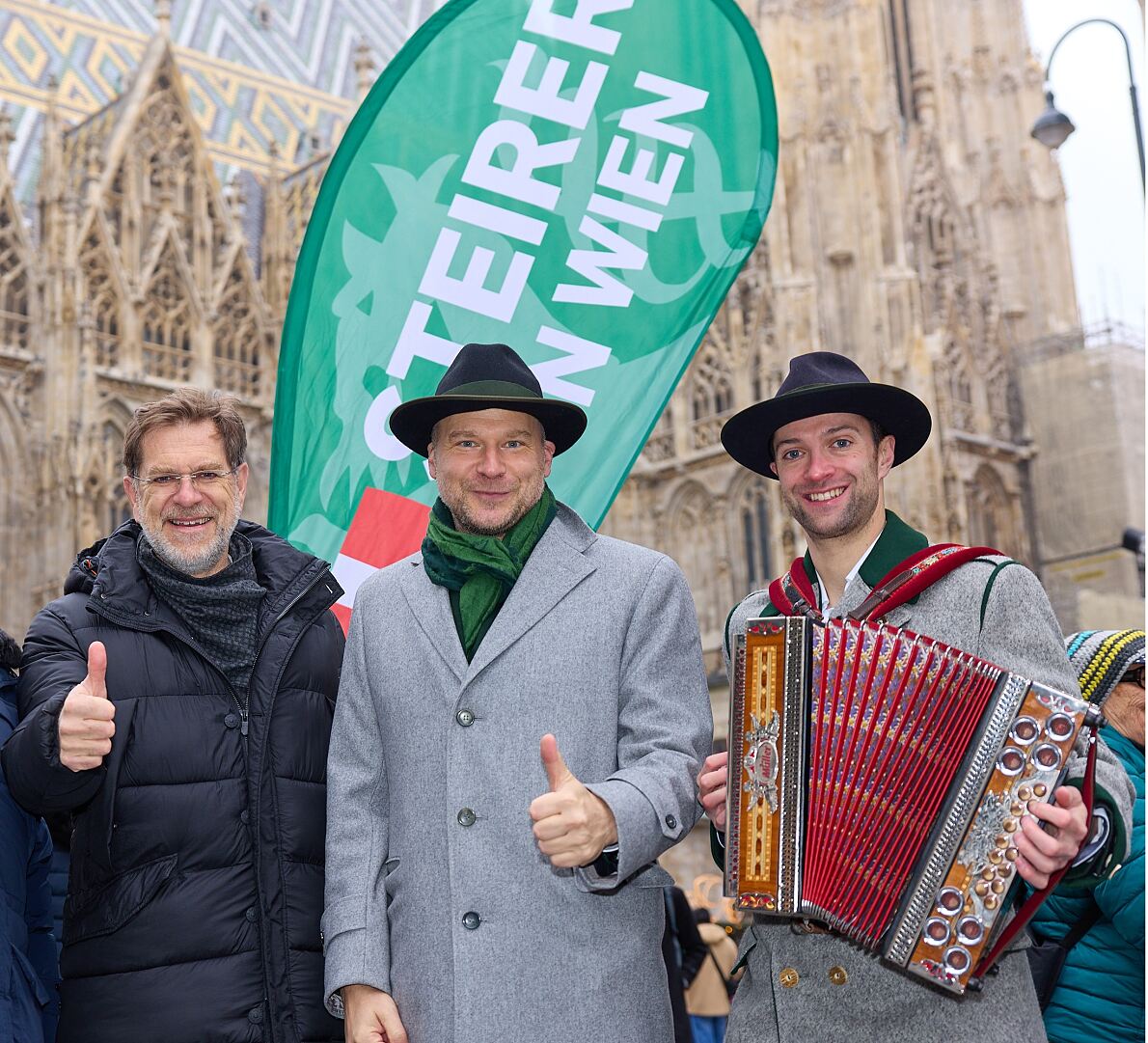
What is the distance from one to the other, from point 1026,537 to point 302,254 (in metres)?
24.9

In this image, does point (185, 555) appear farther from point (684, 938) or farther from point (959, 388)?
point (959, 388)

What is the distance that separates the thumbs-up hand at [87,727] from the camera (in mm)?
2691

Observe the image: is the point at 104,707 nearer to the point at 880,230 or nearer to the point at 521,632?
the point at 521,632

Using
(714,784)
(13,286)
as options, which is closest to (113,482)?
(13,286)

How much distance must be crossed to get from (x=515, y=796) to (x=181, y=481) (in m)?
1.06

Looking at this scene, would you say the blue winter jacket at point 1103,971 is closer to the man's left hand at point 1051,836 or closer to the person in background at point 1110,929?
the person in background at point 1110,929

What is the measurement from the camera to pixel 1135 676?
3.49m

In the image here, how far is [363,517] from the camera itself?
425cm

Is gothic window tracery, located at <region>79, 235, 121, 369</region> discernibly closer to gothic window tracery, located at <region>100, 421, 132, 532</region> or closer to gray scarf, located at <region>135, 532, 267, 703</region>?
gothic window tracery, located at <region>100, 421, 132, 532</region>

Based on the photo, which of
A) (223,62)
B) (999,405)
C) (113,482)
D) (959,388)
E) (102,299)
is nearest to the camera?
(113,482)

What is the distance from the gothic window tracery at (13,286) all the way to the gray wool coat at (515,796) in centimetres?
2162

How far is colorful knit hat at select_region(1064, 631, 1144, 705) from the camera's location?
347 centimetres

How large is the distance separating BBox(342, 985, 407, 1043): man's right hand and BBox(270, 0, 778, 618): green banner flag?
1.64 m

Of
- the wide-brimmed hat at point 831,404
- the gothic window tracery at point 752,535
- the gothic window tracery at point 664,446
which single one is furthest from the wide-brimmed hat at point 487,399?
the gothic window tracery at point 664,446
